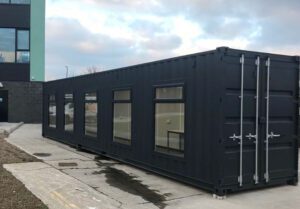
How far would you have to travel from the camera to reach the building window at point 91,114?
16.1m

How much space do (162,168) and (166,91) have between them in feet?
6.10

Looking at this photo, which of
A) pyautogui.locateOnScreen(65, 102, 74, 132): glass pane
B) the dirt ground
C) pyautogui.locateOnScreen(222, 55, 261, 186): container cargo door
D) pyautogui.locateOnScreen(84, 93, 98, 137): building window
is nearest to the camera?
the dirt ground

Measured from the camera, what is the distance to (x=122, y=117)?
13812mm

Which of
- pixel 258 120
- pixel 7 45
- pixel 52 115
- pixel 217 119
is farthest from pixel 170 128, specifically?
pixel 7 45

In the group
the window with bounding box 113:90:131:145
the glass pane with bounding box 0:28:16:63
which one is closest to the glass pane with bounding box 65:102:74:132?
the window with bounding box 113:90:131:145

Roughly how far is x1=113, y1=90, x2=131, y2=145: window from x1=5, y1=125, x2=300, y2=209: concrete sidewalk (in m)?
0.91

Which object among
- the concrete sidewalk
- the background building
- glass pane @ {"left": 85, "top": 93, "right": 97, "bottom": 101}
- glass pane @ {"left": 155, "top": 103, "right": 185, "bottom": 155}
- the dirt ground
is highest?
the background building

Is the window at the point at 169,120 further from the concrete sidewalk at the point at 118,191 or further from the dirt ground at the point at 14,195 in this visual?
the dirt ground at the point at 14,195

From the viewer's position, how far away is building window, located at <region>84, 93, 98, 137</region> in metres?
16.1

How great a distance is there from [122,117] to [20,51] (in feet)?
70.5

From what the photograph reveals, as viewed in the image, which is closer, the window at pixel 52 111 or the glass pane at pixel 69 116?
the glass pane at pixel 69 116

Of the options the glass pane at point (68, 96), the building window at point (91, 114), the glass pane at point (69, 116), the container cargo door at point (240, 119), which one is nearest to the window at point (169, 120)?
the container cargo door at point (240, 119)

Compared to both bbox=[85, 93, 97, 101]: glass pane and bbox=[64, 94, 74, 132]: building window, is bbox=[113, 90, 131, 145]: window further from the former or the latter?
bbox=[64, 94, 74, 132]: building window

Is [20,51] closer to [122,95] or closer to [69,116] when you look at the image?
[69,116]
